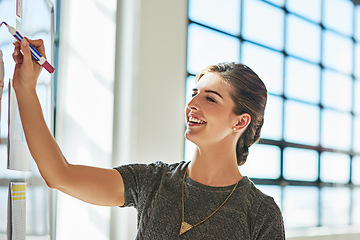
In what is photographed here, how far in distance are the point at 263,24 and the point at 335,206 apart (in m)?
1.73

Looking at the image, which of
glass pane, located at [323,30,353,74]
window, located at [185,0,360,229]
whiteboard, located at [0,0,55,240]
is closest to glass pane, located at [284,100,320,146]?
window, located at [185,0,360,229]

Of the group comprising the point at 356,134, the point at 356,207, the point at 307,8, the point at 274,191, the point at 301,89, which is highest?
the point at 307,8

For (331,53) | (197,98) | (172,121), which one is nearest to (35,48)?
(197,98)

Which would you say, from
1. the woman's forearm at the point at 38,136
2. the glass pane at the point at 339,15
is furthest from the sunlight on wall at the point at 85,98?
the glass pane at the point at 339,15

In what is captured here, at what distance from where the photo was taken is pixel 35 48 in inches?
45.2

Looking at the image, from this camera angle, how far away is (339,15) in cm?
429

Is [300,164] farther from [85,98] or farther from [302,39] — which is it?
[85,98]

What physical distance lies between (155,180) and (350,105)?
326cm

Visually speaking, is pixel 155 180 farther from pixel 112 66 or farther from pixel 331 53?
pixel 331 53

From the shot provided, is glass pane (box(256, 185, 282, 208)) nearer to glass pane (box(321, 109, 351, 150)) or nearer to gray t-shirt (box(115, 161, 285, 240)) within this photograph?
glass pane (box(321, 109, 351, 150))

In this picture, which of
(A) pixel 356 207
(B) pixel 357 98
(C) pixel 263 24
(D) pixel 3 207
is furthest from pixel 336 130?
(D) pixel 3 207

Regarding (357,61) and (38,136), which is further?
(357,61)

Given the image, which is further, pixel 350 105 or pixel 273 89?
pixel 350 105

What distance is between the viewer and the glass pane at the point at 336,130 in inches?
158
